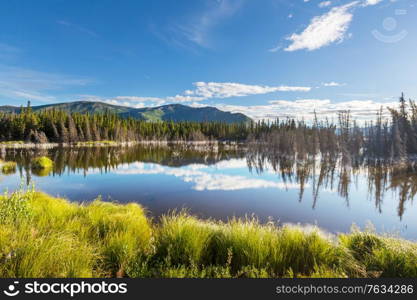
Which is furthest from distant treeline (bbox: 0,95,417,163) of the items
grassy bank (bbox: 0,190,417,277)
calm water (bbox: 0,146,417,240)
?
grassy bank (bbox: 0,190,417,277)

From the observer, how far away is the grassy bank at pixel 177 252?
408 centimetres

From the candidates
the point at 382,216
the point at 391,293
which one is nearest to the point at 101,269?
the point at 391,293

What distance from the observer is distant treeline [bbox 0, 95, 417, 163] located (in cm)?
5669

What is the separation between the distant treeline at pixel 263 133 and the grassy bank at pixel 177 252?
45.4 meters

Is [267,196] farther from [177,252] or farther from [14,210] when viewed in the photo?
[14,210]

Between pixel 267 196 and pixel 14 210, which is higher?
pixel 14 210

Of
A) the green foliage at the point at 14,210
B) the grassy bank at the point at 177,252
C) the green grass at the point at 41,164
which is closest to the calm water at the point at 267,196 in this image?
the green grass at the point at 41,164

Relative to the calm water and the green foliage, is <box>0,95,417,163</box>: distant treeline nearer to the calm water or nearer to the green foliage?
the calm water

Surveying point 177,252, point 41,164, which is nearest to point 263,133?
point 41,164

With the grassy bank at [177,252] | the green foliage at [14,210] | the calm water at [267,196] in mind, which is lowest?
the calm water at [267,196]

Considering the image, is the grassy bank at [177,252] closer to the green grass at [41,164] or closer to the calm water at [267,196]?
the calm water at [267,196]

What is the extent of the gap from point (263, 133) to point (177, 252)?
398 ft

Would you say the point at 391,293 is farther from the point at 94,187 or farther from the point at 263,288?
the point at 94,187

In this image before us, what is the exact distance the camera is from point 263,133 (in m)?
122
